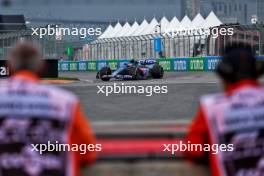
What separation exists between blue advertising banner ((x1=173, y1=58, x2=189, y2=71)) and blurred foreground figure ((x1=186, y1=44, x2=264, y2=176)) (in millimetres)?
49207

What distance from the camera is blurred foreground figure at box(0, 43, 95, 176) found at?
316cm

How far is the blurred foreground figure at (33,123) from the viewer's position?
10.4 feet

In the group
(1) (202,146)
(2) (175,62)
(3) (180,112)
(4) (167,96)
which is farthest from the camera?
(2) (175,62)

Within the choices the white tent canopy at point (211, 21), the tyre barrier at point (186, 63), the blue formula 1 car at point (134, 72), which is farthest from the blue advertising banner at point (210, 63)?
the white tent canopy at point (211, 21)

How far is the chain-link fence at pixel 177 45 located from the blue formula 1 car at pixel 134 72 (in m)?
6.28

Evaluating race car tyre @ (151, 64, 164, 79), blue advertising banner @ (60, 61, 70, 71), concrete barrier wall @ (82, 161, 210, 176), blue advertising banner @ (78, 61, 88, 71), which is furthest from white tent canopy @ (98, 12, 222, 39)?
concrete barrier wall @ (82, 161, 210, 176)

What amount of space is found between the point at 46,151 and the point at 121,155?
0.54 m

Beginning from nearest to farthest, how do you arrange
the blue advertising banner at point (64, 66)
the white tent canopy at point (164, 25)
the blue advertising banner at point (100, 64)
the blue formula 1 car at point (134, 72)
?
the blue formula 1 car at point (134, 72)
the blue advertising banner at point (100, 64)
the white tent canopy at point (164, 25)
the blue advertising banner at point (64, 66)

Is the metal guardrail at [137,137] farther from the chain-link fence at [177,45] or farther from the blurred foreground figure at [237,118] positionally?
the chain-link fence at [177,45]

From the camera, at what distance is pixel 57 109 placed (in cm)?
318

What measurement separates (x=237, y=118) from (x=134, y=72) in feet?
107

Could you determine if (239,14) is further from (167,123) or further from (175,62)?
(167,123)

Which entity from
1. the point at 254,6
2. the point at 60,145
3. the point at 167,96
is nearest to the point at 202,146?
the point at 60,145

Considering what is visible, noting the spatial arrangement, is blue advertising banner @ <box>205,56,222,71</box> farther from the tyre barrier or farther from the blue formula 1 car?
the blue formula 1 car
